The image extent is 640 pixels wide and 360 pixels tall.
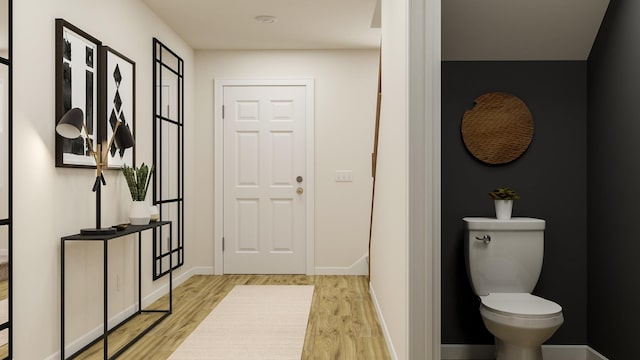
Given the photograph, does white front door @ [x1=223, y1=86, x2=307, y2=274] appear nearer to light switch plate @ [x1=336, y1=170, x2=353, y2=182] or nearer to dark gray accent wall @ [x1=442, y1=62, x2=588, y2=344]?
light switch plate @ [x1=336, y1=170, x2=353, y2=182]

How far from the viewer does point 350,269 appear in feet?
18.4

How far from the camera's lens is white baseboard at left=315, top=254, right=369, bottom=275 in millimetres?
5574

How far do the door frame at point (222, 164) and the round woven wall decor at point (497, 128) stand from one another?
2.83 m

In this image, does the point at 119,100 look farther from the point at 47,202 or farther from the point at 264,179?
the point at 264,179

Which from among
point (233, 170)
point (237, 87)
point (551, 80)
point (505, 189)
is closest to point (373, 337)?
point (505, 189)

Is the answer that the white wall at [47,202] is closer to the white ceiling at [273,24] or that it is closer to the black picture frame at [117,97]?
the black picture frame at [117,97]

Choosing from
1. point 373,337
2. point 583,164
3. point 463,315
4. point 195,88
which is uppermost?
point 195,88

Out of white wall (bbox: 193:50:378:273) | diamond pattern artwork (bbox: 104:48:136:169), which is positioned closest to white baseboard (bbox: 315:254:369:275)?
white wall (bbox: 193:50:378:273)

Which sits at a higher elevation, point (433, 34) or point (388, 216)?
point (433, 34)

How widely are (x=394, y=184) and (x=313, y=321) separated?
145 centimetres

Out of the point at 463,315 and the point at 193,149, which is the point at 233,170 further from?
the point at 463,315

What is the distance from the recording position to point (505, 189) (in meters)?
2.85

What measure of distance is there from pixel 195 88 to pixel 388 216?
10.9 ft

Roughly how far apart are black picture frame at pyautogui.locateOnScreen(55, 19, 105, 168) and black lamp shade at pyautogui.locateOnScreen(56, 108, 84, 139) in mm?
203
